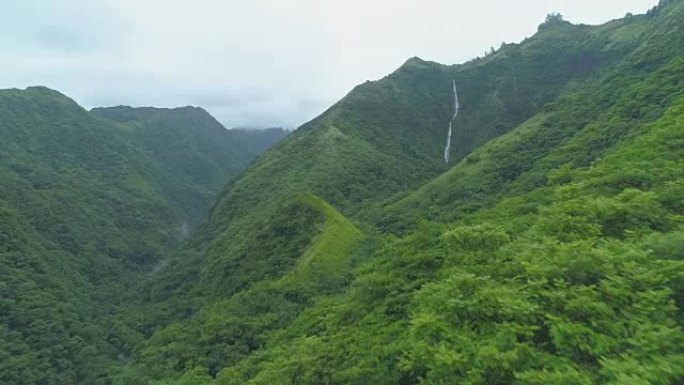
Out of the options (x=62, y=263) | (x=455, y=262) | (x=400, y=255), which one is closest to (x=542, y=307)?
(x=455, y=262)

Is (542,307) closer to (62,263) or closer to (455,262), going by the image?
(455,262)

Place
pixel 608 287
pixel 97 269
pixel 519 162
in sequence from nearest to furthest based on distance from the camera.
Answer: pixel 608 287 < pixel 519 162 < pixel 97 269

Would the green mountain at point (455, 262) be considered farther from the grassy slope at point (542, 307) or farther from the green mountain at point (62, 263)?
the green mountain at point (62, 263)

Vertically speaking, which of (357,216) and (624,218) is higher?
(624,218)

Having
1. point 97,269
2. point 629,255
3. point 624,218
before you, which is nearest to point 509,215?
point 624,218

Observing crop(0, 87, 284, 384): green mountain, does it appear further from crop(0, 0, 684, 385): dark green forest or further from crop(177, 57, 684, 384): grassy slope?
crop(177, 57, 684, 384): grassy slope

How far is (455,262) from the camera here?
32781mm

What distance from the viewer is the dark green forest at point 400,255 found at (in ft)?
59.2

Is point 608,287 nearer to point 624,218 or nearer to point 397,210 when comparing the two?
point 624,218

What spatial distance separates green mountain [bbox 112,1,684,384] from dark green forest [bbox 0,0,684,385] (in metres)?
0.17

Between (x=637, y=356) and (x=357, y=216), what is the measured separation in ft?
310

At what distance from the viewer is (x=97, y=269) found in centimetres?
14475

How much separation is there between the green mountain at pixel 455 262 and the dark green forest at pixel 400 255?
0.17 metres

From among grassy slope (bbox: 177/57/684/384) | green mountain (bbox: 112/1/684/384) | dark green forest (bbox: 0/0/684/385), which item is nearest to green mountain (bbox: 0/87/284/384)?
dark green forest (bbox: 0/0/684/385)
